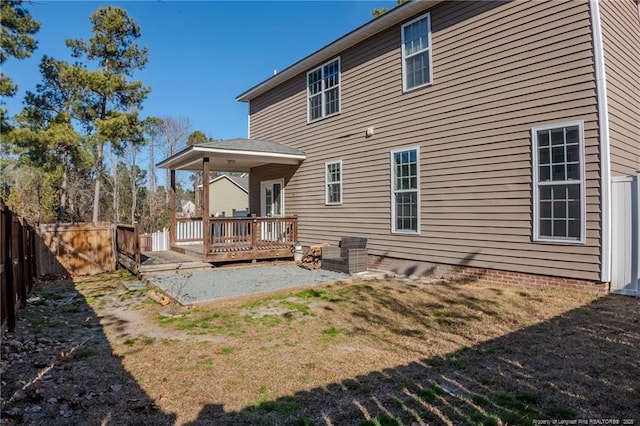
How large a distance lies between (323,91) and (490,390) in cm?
1046

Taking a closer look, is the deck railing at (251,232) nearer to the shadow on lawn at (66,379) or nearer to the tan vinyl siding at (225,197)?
the shadow on lawn at (66,379)

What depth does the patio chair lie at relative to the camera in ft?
31.7

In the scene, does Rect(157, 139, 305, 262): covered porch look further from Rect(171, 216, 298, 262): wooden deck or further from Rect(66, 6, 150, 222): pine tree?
Rect(66, 6, 150, 222): pine tree

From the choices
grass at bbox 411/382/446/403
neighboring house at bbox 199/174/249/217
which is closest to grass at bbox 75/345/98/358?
grass at bbox 411/382/446/403

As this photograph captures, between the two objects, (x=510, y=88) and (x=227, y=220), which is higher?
(x=510, y=88)

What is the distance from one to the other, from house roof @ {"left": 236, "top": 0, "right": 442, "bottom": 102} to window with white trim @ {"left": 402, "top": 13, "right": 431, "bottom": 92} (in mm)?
276

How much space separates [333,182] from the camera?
11719 mm

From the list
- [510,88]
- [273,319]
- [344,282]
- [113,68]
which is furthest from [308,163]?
[113,68]

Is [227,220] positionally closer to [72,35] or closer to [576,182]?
[576,182]

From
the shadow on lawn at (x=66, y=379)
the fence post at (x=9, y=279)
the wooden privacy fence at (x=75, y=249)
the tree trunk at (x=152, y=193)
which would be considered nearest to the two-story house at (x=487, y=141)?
the wooden privacy fence at (x=75, y=249)

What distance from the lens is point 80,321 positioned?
590 centimetres

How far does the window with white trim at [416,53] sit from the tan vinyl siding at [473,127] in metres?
0.20

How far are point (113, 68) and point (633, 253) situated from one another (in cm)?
2332

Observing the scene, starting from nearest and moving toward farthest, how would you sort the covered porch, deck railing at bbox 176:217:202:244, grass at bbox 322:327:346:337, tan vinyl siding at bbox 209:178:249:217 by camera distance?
grass at bbox 322:327:346:337, the covered porch, deck railing at bbox 176:217:202:244, tan vinyl siding at bbox 209:178:249:217
